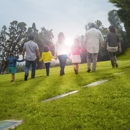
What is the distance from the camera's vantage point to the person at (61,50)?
1355 centimetres

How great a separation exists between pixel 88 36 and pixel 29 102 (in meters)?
7.45

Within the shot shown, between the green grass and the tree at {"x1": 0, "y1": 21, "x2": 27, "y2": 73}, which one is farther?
the tree at {"x1": 0, "y1": 21, "x2": 27, "y2": 73}

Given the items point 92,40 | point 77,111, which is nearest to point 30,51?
point 92,40

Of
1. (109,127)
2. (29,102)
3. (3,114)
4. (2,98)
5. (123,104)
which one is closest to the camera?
(109,127)

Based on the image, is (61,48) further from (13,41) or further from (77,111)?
(13,41)

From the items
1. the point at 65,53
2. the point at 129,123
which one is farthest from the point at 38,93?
the point at 65,53

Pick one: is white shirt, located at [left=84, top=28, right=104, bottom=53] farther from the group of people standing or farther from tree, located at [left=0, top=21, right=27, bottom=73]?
tree, located at [left=0, top=21, right=27, bottom=73]

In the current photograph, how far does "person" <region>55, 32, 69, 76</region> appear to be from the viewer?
44.4ft

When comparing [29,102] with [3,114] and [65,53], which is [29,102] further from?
[65,53]

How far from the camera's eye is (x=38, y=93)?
331 inches

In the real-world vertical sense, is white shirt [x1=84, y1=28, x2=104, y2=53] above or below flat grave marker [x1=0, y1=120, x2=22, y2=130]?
above

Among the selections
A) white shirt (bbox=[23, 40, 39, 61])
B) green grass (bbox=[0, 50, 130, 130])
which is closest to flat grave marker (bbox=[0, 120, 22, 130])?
green grass (bbox=[0, 50, 130, 130])

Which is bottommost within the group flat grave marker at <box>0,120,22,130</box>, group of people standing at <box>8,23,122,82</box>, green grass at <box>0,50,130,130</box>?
flat grave marker at <box>0,120,22,130</box>

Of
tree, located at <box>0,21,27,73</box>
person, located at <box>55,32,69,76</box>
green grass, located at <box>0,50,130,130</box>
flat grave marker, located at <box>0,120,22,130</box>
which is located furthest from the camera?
tree, located at <box>0,21,27,73</box>
